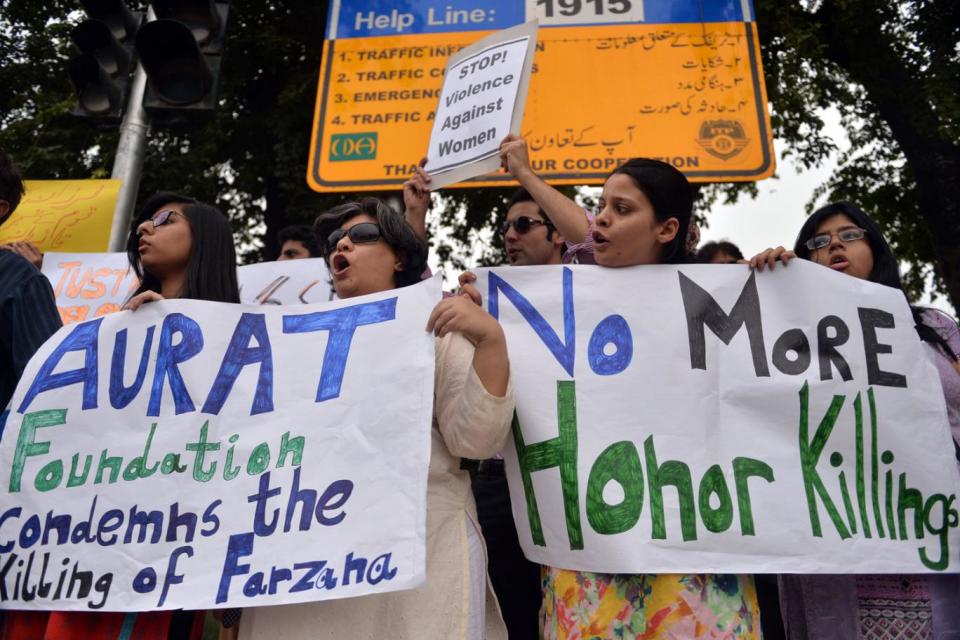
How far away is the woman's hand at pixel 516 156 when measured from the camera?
8.65 feet

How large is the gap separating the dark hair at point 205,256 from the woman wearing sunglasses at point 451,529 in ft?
2.62

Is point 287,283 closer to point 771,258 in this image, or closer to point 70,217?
point 70,217

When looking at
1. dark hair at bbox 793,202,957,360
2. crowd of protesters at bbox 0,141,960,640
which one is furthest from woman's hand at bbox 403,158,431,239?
dark hair at bbox 793,202,957,360

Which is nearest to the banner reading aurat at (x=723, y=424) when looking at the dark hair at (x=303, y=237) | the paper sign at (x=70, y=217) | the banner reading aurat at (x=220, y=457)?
the banner reading aurat at (x=220, y=457)

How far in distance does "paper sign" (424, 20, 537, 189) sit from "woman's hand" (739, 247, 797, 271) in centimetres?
90

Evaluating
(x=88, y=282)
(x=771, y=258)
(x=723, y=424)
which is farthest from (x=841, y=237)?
(x=88, y=282)

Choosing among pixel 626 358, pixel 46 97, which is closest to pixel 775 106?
pixel 626 358

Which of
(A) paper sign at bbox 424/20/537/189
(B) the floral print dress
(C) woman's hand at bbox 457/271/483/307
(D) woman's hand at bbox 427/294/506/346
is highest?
(A) paper sign at bbox 424/20/537/189

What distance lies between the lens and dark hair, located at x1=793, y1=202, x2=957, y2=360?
2387 mm

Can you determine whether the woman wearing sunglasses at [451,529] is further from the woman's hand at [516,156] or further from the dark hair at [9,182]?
the dark hair at [9,182]

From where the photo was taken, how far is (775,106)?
650 cm

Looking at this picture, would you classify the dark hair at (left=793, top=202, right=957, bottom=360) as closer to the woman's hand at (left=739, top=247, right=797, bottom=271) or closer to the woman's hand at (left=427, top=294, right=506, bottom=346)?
the woman's hand at (left=739, top=247, right=797, bottom=271)

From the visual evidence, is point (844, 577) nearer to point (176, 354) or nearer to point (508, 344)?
point (508, 344)

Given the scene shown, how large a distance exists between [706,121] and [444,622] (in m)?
3.57
